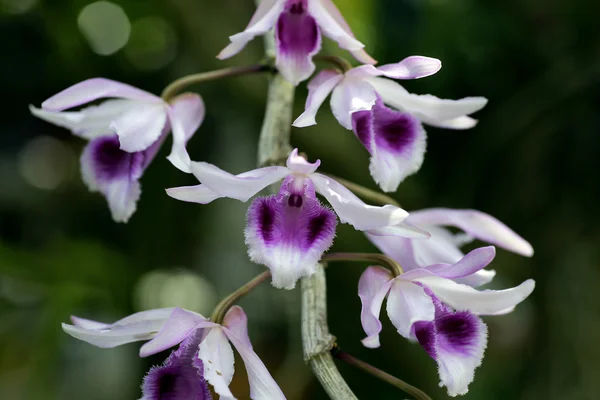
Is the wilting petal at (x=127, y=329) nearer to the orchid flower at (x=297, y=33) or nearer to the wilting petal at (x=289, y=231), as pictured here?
the wilting petal at (x=289, y=231)

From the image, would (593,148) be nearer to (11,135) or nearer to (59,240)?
(59,240)

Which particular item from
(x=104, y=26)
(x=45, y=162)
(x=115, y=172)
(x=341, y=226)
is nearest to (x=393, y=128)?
(x=115, y=172)

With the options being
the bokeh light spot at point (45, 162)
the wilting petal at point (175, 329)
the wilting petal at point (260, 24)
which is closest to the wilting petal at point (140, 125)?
the wilting petal at point (260, 24)

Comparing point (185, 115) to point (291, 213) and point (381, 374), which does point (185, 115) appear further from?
point (381, 374)

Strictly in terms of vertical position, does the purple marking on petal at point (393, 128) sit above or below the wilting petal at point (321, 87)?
below

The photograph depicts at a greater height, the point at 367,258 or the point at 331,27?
the point at 331,27

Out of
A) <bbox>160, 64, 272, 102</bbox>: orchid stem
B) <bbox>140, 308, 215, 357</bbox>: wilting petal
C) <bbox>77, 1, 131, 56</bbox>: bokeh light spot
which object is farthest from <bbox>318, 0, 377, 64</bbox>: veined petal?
<bbox>77, 1, 131, 56</bbox>: bokeh light spot

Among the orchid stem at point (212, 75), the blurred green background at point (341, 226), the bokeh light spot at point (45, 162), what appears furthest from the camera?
the bokeh light spot at point (45, 162)

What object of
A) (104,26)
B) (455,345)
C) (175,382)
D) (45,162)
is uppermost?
(104,26)
